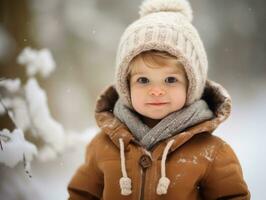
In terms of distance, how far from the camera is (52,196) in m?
1.44

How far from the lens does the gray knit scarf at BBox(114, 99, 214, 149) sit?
1020 mm

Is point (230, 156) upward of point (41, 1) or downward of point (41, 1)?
downward

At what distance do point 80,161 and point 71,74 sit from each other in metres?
0.29

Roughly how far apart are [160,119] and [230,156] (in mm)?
181

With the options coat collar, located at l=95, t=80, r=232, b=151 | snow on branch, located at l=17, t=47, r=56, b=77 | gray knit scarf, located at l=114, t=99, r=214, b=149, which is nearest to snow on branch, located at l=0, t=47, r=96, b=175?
snow on branch, located at l=17, t=47, r=56, b=77

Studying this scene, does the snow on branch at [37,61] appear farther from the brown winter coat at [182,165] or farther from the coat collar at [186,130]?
the brown winter coat at [182,165]

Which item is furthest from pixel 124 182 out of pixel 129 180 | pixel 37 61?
pixel 37 61

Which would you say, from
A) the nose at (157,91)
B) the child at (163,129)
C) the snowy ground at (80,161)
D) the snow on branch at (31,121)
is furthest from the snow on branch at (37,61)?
the nose at (157,91)

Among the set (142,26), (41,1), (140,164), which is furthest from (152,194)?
(41,1)

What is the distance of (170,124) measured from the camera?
1.02 meters

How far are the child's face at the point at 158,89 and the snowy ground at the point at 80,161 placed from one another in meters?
0.45

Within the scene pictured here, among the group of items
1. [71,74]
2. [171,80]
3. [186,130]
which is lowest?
[186,130]

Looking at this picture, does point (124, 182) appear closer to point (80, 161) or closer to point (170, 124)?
point (170, 124)

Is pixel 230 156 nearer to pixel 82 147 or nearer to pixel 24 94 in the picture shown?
pixel 82 147
